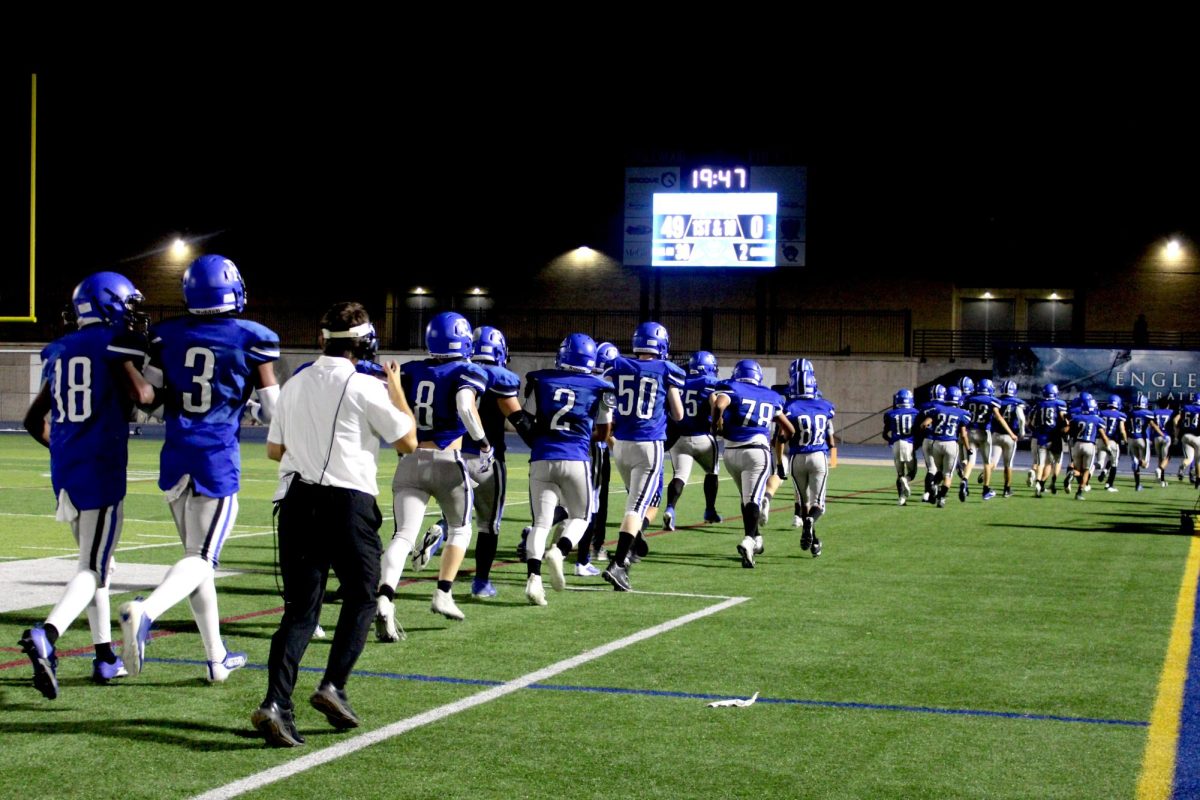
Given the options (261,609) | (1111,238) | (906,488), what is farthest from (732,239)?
(261,609)

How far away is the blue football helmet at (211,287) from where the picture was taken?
23.4ft

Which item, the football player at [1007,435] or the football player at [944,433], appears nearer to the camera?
the football player at [944,433]

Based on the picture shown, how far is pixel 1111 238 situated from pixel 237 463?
45.6 metres

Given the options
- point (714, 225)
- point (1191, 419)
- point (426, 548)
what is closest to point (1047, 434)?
point (1191, 419)

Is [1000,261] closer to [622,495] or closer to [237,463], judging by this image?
[622,495]

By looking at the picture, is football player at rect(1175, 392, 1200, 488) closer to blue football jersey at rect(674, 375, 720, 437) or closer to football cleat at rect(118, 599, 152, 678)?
blue football jersey at rect(674, 375, 720, 437)

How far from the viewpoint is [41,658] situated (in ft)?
21.3

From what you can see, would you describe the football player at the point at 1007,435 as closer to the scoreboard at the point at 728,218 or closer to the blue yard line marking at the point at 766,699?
the scoreboard at the point at 728,218

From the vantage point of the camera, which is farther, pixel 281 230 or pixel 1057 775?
pixel 281 230

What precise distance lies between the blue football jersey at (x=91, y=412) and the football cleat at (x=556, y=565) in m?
3.78

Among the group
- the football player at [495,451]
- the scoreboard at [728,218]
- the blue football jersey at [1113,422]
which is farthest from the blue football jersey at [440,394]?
the scoreboard at [728,218]

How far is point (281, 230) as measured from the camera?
53.2 meters

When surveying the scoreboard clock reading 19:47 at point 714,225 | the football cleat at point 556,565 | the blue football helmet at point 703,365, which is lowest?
the football cleat at point 556,565

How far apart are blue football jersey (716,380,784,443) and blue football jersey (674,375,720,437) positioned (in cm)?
257
